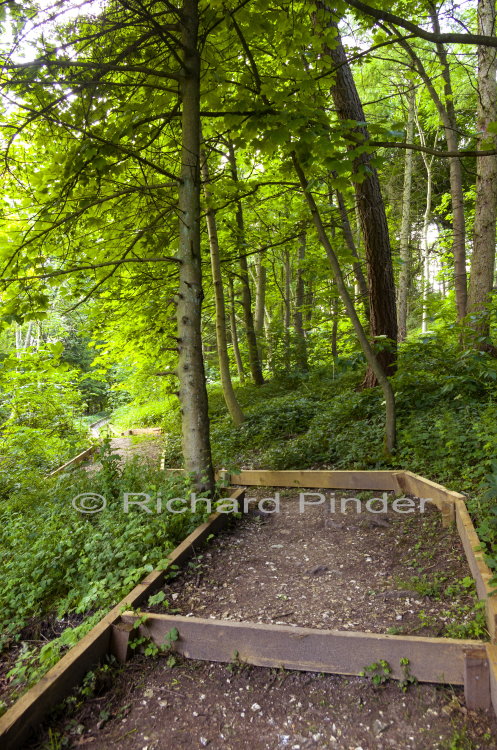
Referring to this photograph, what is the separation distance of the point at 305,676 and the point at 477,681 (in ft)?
2.75

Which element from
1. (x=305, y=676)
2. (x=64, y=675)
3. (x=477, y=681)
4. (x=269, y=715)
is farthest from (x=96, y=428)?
(x=477, y=681)

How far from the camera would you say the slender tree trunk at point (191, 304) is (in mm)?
4156

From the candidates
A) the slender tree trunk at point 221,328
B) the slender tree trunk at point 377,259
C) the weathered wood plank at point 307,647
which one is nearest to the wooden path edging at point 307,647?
the weathered wood plank at point 307,647

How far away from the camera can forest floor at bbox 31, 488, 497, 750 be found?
195 cm

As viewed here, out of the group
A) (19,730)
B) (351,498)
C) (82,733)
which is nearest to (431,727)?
(82,733)

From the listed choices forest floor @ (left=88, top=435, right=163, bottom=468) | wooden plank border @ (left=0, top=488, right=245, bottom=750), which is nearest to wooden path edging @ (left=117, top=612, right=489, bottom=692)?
wooden plank border @ (left=0, top=488, right=245, bottom=750)

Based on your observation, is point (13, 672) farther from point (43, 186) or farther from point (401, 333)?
point (401, 333)

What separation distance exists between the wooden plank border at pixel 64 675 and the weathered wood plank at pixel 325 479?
1.89 metres

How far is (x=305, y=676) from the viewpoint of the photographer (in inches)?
90.6

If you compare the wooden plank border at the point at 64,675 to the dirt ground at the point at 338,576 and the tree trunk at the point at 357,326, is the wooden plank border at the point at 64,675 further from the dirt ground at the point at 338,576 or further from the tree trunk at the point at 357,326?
the tree trunk at the point at 357,326

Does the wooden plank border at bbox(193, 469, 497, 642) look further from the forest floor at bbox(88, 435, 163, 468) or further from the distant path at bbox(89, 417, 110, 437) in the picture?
the distant path at bbox(89, 417, 110, 437)

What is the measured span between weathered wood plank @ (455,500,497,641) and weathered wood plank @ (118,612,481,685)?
166 millimetres

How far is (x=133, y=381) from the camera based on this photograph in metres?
13.5

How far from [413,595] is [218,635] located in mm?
1233
